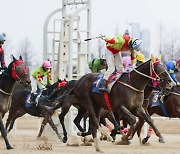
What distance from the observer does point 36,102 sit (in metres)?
17.3

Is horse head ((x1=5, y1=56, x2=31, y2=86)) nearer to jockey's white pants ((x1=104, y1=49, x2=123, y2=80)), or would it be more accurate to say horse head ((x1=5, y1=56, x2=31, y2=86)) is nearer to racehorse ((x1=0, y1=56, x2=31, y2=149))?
racehorse ((x1=0, y1=56, x2=31, y2=149))

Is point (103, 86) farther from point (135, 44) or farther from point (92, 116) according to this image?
point (135, 44)

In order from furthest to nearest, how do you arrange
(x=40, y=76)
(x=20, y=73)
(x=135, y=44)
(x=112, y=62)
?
1. (x=40, y=76)
2. (x=112, y=62)
3. (x=135, y=44)
4. (x=20, y=73)

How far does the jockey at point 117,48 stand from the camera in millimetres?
12953

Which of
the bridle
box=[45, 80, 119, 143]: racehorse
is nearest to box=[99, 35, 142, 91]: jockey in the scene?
the bridle

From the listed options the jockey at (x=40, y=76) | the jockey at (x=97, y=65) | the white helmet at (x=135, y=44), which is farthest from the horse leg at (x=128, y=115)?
the jockey at (x=40, y=76)

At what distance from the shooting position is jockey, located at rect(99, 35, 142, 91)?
13.0m

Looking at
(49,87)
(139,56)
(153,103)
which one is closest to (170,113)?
(153,103)

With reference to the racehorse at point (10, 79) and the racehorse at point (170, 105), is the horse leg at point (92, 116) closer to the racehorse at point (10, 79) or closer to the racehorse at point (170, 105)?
the racehorse at point (10, 79)

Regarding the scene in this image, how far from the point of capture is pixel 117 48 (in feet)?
43.1

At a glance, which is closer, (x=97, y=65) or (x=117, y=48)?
(x=117, y=48)

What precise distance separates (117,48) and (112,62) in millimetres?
303

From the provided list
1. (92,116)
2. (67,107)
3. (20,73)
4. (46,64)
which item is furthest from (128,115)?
(46,64)

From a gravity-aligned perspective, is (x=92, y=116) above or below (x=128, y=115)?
below
